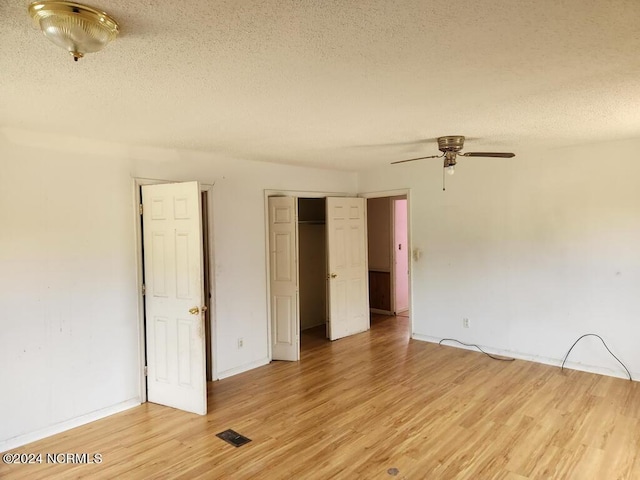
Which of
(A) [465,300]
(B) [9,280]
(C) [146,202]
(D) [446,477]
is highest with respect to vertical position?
(C) [146,202]

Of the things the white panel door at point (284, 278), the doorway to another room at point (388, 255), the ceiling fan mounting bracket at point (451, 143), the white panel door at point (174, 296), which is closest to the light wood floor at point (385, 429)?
the white panel door at point (174, 296)

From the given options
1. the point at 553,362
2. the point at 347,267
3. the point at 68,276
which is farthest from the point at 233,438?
the point at 553,362

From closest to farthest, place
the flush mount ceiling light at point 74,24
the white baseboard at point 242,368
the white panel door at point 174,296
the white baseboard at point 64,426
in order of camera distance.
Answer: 1. the flush mount ceiling light at point 74,24
2. the white baseboard at point 64,426
3. the white panel door at point 174,296
4. the white baseboard at point 242,368

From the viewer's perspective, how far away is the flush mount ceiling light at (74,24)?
1376 millimetres

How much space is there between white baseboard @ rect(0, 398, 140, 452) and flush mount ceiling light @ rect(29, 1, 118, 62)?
3.00m

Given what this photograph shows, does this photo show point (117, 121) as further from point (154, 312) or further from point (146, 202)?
point (154, 312)

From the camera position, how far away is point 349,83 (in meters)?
2.22

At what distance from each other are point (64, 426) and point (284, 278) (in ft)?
8.36

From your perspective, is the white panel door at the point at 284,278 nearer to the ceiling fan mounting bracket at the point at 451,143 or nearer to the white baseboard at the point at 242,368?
the white baseboard at the point at 242,368

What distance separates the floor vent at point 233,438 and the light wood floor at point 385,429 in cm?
5

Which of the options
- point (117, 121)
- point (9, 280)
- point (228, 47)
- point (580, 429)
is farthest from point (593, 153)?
point (9, 280)

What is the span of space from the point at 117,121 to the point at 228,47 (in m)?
1.58

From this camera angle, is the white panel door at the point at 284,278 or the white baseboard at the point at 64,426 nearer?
the white baseboard at the point at 64,426

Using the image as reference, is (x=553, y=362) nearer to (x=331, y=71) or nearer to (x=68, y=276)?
(x=331, y=71)
